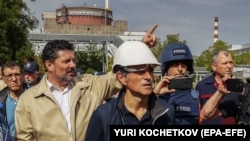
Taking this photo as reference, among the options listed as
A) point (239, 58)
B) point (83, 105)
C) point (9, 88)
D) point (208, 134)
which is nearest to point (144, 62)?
point (208, 134)

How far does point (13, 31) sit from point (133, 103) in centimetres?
2652

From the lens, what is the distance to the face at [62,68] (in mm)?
3975

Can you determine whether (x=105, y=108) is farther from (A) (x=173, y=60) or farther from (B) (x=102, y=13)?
(B) (x=102, y=13)

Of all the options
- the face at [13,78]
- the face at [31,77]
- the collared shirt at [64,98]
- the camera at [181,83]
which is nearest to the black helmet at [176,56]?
the camera at [181,83]

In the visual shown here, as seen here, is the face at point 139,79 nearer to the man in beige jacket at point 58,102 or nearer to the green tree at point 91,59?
the man in beige jacket at point 58,102

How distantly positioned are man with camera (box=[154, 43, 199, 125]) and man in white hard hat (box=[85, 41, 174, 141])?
51cm

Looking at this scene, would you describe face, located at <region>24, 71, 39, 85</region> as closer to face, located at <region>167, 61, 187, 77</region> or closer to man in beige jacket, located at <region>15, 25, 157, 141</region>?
man in beige jacket, located at <region>15, 25, 157, 141</region>

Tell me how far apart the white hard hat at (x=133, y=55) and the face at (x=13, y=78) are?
2752 millimetres

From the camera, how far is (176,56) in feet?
12.9

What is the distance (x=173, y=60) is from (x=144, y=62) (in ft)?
3.43

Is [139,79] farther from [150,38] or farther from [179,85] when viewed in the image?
[150,38]

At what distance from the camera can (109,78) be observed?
4164mm

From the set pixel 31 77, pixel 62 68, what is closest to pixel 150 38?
pixel 62 68

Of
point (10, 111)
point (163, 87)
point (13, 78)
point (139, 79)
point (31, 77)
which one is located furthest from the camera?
point (31, 77)
